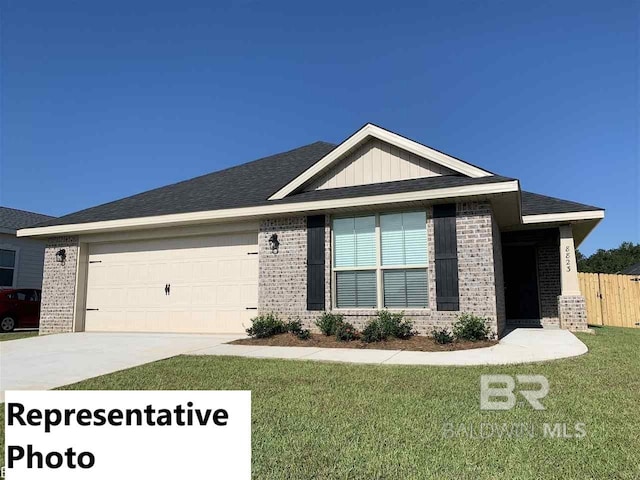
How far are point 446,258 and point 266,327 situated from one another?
4252mm

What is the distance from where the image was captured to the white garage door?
34.9ft

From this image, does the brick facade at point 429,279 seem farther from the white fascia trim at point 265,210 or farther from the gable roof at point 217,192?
the gable roof at point 217,192

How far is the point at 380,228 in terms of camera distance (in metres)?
9.23

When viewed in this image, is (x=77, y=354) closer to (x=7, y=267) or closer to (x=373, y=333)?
(x=373, y=333)

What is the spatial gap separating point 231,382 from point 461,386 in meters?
2.73

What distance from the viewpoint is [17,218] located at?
19234 mm

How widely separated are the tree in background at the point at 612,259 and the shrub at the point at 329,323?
50954 mm

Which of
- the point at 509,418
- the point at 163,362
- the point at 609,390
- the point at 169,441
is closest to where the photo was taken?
the point at 169,441

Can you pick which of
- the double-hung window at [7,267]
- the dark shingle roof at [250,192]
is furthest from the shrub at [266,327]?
the double-hung window at [7,267]

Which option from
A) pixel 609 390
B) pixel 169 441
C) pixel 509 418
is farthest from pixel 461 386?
pixel 169 441

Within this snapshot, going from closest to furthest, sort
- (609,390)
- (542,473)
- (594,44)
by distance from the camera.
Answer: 1. (542,473)
2. (609,390)
3. (594,44)

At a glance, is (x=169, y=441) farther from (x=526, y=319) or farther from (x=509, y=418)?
(x=526, y=319)

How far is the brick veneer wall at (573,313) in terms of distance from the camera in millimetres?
10695
